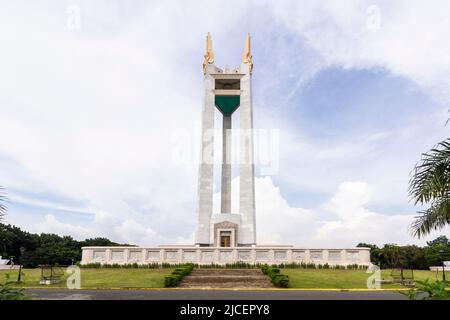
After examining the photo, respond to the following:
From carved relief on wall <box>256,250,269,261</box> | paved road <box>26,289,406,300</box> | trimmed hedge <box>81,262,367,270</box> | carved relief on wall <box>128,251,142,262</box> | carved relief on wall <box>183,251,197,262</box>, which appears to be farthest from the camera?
carved relief on wall <box>128,251,142,262</box>

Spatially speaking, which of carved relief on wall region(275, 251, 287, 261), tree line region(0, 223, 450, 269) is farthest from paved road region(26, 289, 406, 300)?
tree line region(0, 223, 450, 269)

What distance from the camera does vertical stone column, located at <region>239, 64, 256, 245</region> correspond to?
119ft

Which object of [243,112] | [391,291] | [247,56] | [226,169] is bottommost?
[391,291]

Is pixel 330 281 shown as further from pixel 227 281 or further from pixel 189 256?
pixel 189 256

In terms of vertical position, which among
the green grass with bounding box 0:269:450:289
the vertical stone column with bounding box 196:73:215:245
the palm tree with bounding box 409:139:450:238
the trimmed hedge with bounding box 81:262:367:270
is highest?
the vertical stone column with bounding box 196:73:215:245

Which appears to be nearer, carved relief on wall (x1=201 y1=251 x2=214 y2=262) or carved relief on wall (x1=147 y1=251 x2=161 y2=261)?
carved relief on wall (x1=201 y1=251 x2=214 y2=262)

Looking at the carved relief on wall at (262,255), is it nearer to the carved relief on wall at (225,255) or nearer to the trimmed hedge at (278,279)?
the carved relief on wall at (225,255)

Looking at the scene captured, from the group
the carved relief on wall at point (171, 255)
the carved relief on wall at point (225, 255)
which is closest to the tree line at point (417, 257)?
the carved relief on wall at point (225, 255)

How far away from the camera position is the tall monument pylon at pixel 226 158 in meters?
35.8

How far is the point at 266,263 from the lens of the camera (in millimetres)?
26141

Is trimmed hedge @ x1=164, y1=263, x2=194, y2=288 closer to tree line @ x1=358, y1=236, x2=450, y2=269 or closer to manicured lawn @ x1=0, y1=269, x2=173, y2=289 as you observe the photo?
manicured lawn @ x1=0, y1=269, x2=173, y2=289

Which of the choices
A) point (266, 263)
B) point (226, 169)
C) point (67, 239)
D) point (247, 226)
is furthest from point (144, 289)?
point (67, 239)
